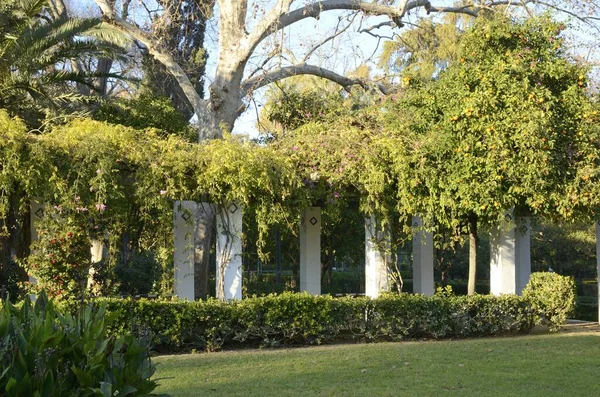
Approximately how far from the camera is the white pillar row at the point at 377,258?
13906 mm

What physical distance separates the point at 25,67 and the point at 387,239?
7.70 m

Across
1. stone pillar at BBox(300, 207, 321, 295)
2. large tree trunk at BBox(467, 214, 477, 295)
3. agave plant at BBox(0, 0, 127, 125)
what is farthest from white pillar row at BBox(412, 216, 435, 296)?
agave plant at BBox(0, 0, 127, 125)

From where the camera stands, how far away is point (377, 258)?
14.0 metres

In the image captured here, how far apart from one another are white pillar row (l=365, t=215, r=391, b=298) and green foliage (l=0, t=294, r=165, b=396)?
912 cm

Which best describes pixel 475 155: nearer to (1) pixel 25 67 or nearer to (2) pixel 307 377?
(2) pixel 307 377

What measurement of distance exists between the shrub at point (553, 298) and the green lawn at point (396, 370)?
1.72 metres

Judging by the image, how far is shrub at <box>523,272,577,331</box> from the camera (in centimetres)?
1356

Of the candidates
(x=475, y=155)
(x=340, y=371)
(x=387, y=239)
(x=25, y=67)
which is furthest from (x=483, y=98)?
(x=25, y=67)

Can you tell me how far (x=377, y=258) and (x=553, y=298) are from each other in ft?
10.5

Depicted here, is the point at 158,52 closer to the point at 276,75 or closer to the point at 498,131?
the point at 276,75

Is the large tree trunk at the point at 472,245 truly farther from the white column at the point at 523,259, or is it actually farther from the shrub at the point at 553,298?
the white column at the point at 523,259

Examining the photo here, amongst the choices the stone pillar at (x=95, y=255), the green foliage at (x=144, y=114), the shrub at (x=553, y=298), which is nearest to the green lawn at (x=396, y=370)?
the shrub at (x=553, y=298)

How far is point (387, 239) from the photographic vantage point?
45.8ft

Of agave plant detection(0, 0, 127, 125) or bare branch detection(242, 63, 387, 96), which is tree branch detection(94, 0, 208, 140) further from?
bare branch detection(242, 63, 387, 96)
